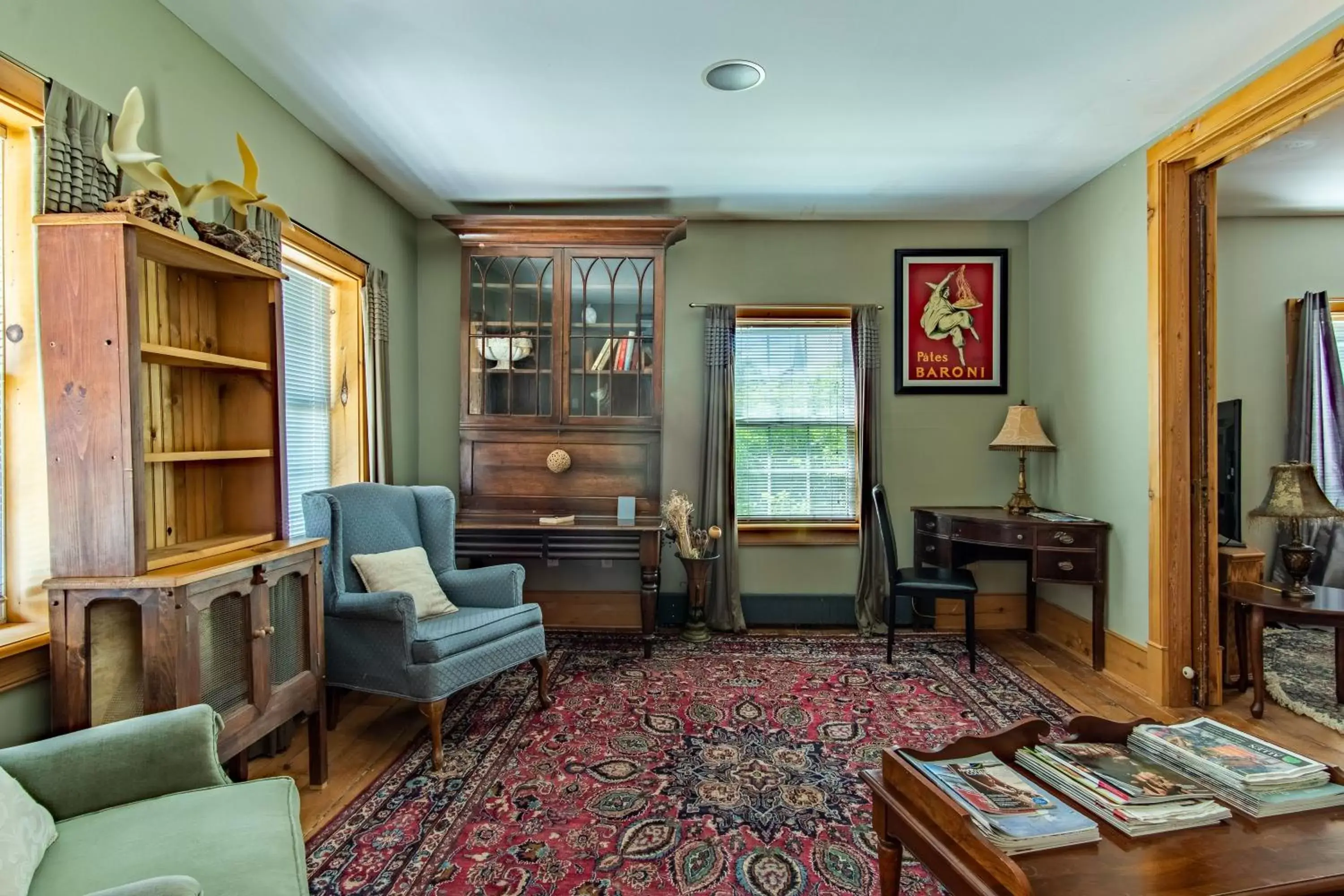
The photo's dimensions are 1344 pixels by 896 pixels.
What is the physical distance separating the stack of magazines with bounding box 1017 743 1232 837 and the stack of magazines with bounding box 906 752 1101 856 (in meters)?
0.08

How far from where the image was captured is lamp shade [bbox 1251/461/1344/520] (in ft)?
9.43

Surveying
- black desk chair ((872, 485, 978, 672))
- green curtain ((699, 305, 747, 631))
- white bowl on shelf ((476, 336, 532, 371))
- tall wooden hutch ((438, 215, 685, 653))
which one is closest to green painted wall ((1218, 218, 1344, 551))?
black desk chair ((872, 485, 978, 672))

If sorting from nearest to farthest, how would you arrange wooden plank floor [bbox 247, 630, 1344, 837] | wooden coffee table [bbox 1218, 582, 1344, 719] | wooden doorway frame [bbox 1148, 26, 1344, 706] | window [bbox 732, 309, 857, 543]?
wooden plank floor [bbox 247, 630, 1344, 837] < wooden coffee table [bbox 1218, 582, 1344, 719] < wooden doorway frame [bbox 1148, 26, 1344, 706] < window [bbox 732, 309, 857, 543]

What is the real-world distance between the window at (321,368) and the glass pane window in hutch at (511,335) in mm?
721

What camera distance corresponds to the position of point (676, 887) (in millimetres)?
1799

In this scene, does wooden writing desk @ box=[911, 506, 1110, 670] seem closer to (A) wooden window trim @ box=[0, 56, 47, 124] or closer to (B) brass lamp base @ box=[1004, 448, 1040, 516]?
(B) brass lamp base @ box=[1004, 448, 1040, 516]

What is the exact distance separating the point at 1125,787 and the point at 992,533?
2.35 metres

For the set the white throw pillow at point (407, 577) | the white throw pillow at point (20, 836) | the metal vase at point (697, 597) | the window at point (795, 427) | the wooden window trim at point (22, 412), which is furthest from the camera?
the window at point (795, 427)

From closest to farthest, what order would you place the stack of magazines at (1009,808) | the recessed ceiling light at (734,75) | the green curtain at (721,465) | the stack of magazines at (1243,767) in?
the stack of magazines at (1009,808) < the stack of magazines at (1243,767) < the recessed ceiling light at (734,75) < the green curtain at (721,465)

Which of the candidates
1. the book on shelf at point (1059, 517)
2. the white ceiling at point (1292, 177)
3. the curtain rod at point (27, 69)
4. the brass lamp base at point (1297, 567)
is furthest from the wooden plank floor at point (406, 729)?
the white ceiling at point (1292, 177)

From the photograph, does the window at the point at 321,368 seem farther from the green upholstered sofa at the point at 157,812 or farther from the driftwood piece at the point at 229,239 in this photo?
the green upholstered sofa at the point at 157,812

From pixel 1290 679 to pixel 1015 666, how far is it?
1.24 m

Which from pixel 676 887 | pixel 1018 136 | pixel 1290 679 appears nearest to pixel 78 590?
pixel 676 887

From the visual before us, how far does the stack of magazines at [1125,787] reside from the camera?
1.34 meters
